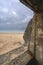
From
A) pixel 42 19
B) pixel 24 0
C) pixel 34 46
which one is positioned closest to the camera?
pixel 24 0

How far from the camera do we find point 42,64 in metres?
4.31

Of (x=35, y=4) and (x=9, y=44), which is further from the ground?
(x=35, y=4)

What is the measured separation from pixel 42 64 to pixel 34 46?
1.59 ft

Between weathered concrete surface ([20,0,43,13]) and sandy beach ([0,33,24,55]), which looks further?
sandy beach ([0,33,24,55])

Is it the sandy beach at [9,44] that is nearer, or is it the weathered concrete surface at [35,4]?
the weathered concrete surface at [35,4]

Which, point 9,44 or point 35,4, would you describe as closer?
point 35,4

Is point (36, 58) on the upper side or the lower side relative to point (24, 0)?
lower

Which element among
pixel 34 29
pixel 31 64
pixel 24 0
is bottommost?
pixel 31 64

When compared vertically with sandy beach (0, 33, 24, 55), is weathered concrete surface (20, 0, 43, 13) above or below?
above

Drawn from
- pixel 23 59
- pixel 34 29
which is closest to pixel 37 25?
pixel 34 29

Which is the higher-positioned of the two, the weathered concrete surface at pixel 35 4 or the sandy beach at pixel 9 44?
the weathered concrete surface at pixel 35 4

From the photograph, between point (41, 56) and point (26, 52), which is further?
point (26, 52)

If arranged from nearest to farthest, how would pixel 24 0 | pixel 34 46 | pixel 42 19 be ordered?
pixel 24 0 < pixel 42 19 < pixel 34 46

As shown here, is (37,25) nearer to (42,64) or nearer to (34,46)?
(34,46)
